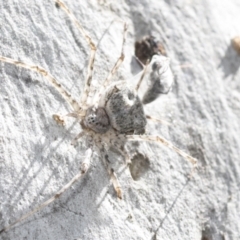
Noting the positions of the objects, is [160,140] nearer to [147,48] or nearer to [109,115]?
[109,115]

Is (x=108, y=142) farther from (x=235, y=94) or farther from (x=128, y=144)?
(x=235, y=94)

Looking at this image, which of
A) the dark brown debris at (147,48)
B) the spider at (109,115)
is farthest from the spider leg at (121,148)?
the dark brown debris at (147,48)

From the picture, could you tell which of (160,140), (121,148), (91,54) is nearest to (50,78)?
(91,54)

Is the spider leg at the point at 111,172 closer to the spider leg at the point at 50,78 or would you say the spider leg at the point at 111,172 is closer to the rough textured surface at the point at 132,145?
the rough textured surface at the point at 132,145

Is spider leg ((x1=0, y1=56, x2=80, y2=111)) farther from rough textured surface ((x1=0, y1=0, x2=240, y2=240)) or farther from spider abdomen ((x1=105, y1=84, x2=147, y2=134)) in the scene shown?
spider abdomen ((x1=105, y1=84, x2=147, y2=134))

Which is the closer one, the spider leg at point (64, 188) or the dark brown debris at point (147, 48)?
the spider leg at point (64, 188)

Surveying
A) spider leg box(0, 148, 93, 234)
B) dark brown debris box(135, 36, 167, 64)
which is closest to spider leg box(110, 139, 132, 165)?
spider leg box(0, 148, 93, 234)
